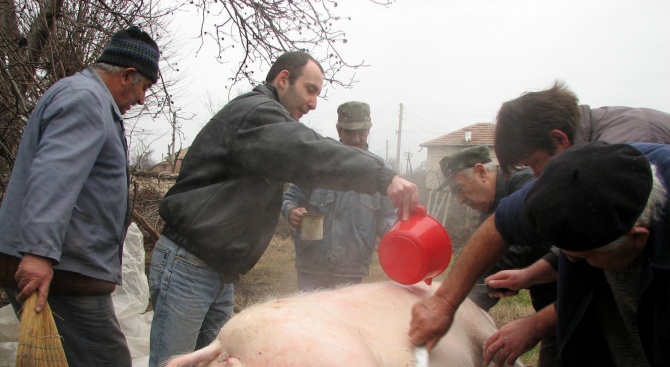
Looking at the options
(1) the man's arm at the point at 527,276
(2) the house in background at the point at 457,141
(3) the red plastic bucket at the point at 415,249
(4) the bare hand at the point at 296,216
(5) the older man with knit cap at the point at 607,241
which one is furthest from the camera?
(2) the house in background at the point at 457,141

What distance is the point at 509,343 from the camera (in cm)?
172

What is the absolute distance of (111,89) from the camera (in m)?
2.31

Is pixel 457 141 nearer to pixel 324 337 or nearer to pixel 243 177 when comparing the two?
pixel 243 177

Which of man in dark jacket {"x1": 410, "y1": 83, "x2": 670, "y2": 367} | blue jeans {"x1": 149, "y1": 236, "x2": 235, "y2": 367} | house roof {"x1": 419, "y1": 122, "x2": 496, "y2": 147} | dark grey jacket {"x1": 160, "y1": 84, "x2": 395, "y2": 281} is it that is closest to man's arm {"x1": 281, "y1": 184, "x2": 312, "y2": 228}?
dark grey jacket {"x1": 160, "y1": 84, "x2": 395, "y2": 281}

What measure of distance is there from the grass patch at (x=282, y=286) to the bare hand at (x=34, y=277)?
8.16 ft

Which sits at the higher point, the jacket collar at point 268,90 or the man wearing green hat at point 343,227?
the jacket collar at point 268,90

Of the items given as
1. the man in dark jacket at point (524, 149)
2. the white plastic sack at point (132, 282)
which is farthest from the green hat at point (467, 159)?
the white plastic sack at point (132, 282)

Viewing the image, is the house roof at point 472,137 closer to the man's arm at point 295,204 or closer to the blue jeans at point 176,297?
the man's arm at point 295,204

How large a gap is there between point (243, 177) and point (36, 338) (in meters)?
1.01

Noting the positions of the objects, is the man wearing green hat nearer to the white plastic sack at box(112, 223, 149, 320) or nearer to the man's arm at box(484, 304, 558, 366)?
the white plastic sack at box(112, 223, 149, 320)

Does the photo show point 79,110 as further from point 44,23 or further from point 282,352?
point 44,23

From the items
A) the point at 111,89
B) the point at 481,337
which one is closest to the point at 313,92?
the point at 111,89

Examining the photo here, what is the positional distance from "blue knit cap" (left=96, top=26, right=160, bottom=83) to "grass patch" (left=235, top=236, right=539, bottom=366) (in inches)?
97.9

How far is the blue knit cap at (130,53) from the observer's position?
7.47 feet
